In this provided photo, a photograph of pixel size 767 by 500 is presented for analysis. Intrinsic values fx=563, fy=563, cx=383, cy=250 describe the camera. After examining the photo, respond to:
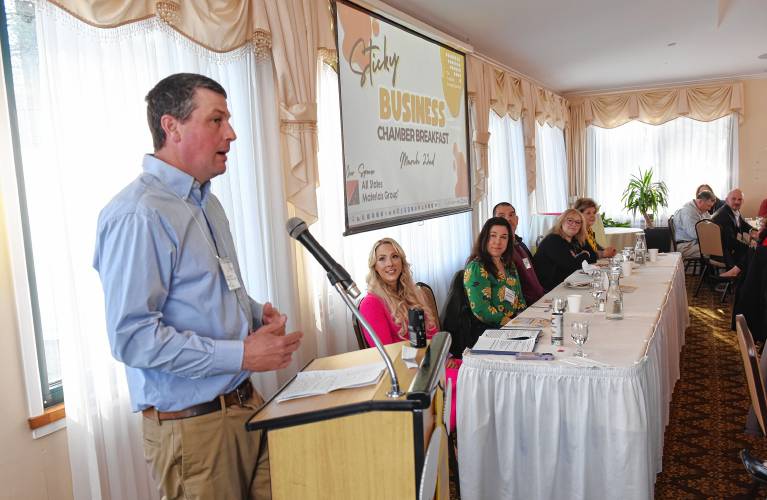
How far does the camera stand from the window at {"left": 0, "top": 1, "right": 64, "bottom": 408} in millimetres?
1936

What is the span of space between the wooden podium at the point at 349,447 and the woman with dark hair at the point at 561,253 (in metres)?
3.68

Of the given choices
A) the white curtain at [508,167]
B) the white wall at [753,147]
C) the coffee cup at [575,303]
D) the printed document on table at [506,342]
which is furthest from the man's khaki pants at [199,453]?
the white wall at [753,147]

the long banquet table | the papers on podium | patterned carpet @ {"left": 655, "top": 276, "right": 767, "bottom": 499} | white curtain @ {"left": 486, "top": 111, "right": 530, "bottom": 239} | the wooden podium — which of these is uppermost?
white curtain @ {"left": 486, "top": 111, "right": 530, "bottom": 239}

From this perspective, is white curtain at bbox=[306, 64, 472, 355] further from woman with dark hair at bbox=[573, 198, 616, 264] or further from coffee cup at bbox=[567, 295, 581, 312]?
woman with dark hair at bbox=[573, 198, 616, 264]

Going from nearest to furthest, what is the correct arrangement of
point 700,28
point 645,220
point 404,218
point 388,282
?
point 388,282
point 404,218
point 700,28
point 645,220

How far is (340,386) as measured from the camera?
4.17 feet

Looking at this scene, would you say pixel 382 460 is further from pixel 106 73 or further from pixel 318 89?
pixel 318 89

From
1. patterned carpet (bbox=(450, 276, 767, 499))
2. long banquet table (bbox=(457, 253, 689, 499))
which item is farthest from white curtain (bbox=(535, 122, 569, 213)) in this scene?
long banquet table (bbox=(457, 253, 689, 499))

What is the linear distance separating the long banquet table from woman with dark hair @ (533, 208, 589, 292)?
221 centimetres

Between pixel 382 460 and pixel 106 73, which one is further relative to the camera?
pixel 106 73

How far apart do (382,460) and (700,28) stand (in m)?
6.11

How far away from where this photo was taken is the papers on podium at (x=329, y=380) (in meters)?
1.25

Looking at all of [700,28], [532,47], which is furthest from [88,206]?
[700,28]

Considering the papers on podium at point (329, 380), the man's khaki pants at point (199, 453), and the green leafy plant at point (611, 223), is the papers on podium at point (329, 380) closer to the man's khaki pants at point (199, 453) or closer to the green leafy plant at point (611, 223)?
the man's khaki pants at point (199, 453)
